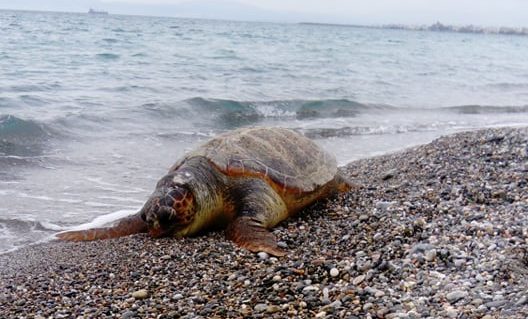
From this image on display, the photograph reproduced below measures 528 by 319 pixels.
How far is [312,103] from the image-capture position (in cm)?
1758

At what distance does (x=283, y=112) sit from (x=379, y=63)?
18433 millimetres

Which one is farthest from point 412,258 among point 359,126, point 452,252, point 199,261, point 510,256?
point 359,126

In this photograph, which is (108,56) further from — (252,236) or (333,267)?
(333,267)

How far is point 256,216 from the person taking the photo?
214 inches

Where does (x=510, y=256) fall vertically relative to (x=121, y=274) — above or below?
above

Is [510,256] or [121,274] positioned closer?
[510,256]

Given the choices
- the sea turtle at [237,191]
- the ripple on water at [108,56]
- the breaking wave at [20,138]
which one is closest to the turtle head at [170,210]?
the sea turtle at [237,191]

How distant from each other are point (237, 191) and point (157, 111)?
32.0 feet

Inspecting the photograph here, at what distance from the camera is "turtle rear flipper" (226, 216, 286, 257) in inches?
191

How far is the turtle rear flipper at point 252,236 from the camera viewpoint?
4857mm

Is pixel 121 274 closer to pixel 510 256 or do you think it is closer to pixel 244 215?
pixel 244 215

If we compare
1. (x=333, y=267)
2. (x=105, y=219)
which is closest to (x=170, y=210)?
(x=333, y=267)

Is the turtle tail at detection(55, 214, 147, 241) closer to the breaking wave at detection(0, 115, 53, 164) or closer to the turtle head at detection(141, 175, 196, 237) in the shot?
the turtle head at detection(141, 175, 196, 237)

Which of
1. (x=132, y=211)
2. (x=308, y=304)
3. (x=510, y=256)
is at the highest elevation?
(x=510, y=256)
